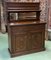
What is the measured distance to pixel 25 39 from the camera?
12.5 feet

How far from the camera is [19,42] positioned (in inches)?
147

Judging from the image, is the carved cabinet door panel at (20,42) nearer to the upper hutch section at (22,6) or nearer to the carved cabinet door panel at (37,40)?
the carved cabinet door panel at (37,40)

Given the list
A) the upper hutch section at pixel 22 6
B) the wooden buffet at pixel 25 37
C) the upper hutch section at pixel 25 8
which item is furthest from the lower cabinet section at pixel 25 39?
the upper hutch section at pixel 22 6

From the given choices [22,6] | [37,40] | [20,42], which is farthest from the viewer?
[22,6]

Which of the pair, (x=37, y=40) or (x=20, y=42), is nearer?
(x=20, y=42)

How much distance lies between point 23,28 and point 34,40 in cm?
52

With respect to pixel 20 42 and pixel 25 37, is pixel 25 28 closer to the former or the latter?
pixel 25 37

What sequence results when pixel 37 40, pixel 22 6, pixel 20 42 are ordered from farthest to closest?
1. pixel 22 6
2. pixel 37 40
3. pixel 20 42

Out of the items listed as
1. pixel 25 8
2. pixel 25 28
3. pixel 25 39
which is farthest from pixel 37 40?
pixel 25 8

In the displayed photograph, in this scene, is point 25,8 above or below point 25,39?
above

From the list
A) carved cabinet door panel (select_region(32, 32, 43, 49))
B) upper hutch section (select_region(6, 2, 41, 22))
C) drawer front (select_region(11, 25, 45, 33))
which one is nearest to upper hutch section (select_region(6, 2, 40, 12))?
upper hutch section (select_region(6, 2, 41, 22))

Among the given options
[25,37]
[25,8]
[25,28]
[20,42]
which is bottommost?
[20,42]

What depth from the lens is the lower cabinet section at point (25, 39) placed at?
12.0ft

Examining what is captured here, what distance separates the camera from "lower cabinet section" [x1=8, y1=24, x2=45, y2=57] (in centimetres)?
367
